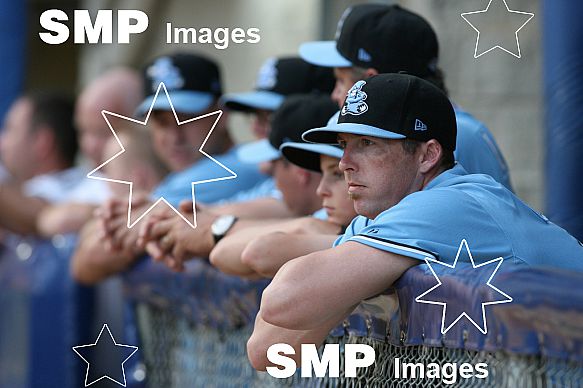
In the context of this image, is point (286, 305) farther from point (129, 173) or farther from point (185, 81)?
point (129, 173)

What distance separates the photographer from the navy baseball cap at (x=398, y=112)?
3.03m

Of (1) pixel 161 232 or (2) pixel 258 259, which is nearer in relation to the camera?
(2) pixel 258 259

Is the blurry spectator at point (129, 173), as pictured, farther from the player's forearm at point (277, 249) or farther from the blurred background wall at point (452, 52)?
the player's forearm at point (277, 249)

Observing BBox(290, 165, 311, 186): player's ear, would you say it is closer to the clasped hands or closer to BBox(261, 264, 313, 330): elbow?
the clasped hands

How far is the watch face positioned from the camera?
14.1 feet

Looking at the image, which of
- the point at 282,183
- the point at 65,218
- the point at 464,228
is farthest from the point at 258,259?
the point at 65,218

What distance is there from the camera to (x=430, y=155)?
3105 millimetres

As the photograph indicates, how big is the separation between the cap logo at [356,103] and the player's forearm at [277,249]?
0.49 metres

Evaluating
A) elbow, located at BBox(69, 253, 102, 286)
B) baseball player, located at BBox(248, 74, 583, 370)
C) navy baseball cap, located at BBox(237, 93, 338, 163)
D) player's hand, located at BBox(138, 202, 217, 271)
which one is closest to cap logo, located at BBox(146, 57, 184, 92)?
elbow, located at BBox(69, 253, 102, 286)

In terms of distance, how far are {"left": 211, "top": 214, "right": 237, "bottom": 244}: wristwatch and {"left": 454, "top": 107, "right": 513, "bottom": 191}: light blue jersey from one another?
0.94 metres

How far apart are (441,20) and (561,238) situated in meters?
3.84

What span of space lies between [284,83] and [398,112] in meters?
2.21

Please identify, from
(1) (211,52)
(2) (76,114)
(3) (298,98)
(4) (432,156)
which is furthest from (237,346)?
(1) (211,52)

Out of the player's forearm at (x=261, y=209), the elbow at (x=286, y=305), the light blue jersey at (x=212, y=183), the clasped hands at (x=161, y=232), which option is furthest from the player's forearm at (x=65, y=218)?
the elbow at (x=286, y=305)
